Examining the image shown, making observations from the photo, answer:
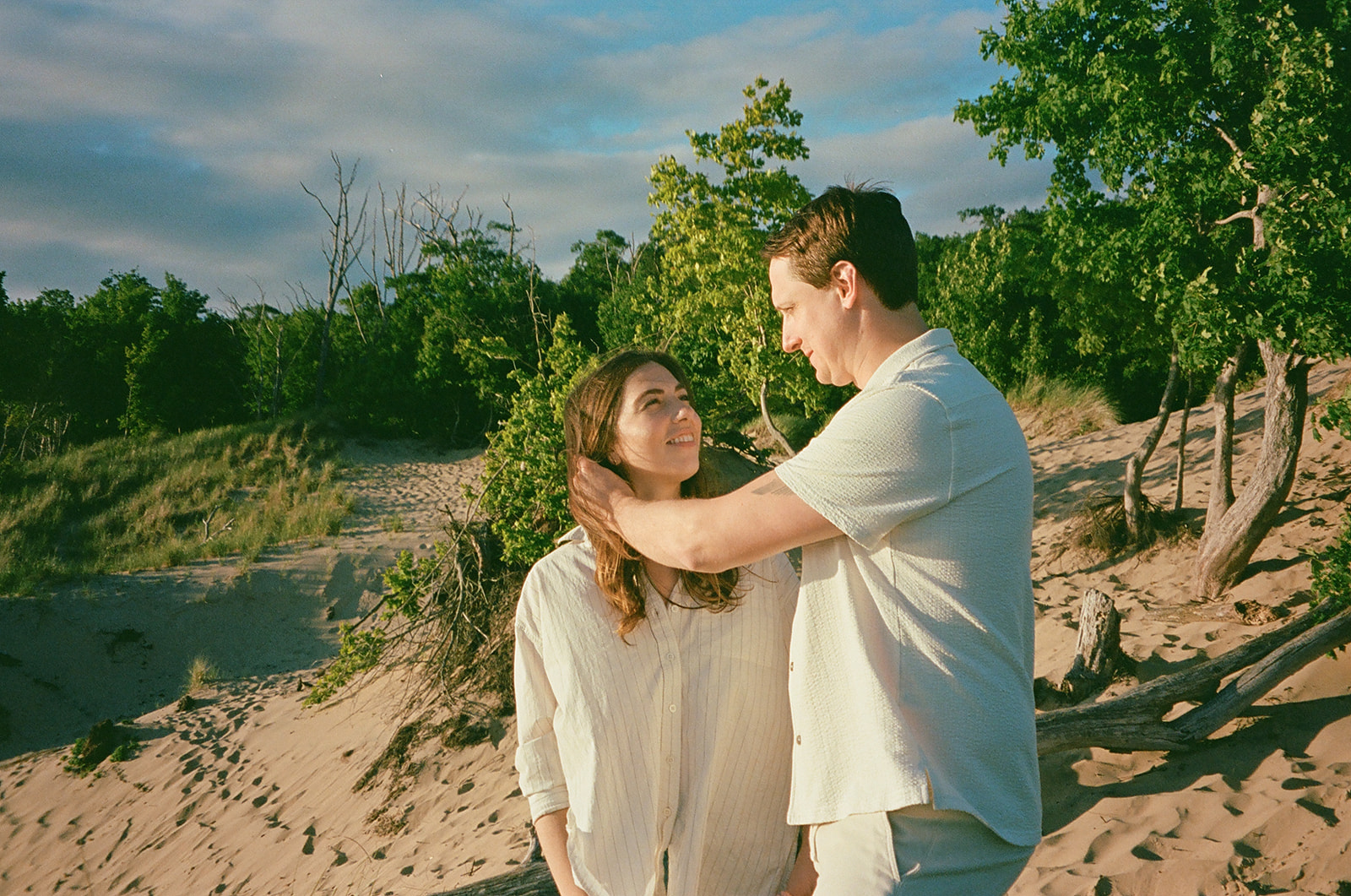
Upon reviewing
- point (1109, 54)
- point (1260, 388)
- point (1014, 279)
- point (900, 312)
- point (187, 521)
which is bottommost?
point (187, 521)

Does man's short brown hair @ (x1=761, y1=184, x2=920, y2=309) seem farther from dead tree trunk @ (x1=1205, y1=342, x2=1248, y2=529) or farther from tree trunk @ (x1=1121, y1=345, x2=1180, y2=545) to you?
tree trunk @ (x1=1121, y1=345, x2=1180, y2=545)

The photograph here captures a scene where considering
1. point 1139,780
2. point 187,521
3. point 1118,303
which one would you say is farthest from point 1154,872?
point 187,521

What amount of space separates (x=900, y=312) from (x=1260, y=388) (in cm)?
1634

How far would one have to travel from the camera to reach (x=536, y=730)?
1.98 meters

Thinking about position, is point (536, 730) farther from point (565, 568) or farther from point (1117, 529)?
point (1117, 529)

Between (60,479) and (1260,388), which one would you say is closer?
(1260,388)

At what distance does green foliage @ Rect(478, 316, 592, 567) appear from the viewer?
24.1 ft

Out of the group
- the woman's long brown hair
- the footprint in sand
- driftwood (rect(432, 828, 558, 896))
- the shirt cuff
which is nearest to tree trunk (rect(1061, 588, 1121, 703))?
the footprint in sand

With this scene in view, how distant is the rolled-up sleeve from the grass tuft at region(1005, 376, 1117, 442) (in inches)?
538

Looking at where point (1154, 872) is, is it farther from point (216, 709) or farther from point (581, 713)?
point (216, 709)

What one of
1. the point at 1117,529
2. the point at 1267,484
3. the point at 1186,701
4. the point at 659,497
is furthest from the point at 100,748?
the point at 1267,484

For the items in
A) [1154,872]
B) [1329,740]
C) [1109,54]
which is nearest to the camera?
[1154,872]

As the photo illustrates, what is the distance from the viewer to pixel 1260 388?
14656 mm

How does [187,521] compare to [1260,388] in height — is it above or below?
below
